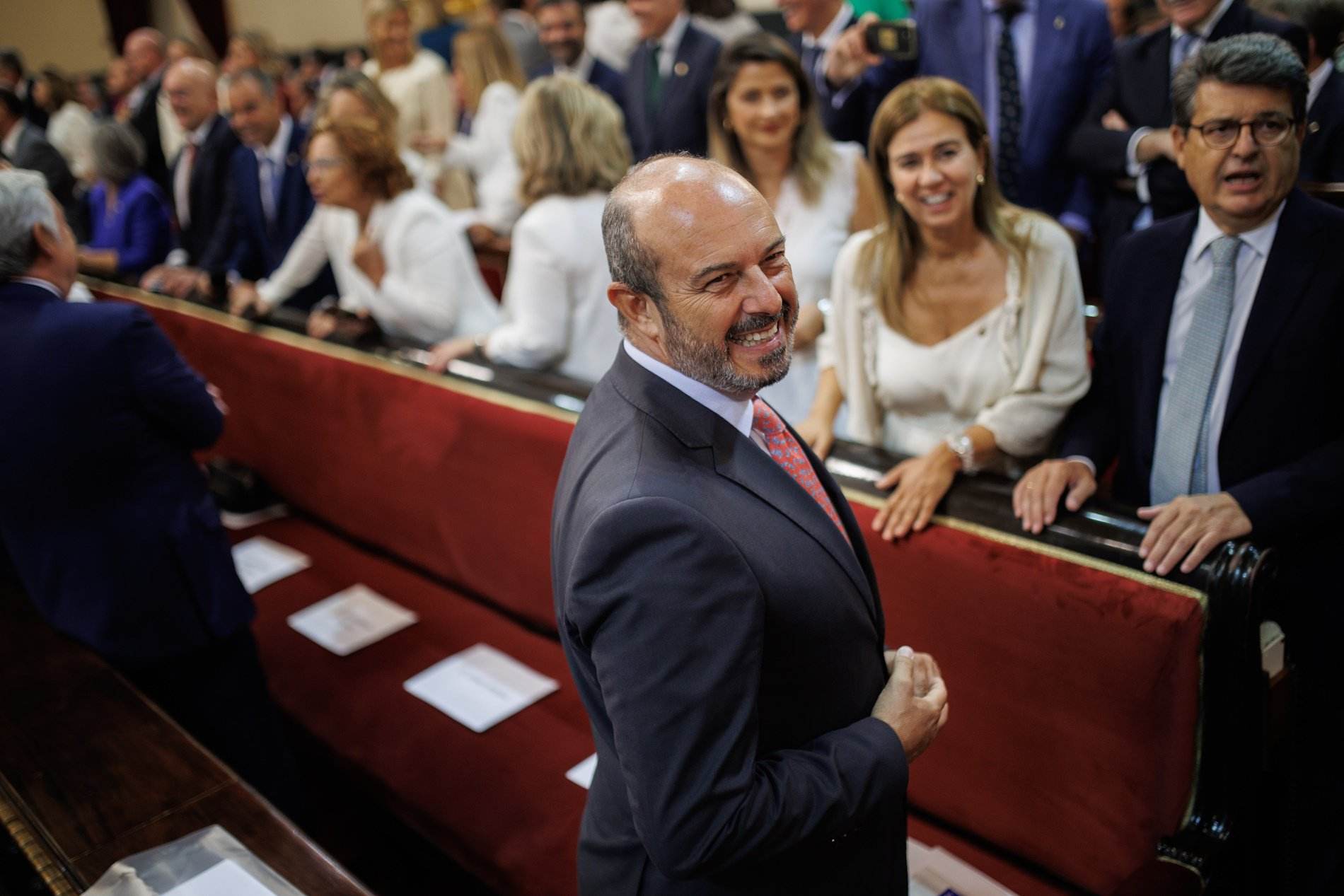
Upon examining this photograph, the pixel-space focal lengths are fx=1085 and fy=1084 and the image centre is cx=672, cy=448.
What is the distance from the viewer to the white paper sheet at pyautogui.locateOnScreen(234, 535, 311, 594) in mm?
3145

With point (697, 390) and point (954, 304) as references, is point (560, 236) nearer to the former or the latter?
point (954, 304)

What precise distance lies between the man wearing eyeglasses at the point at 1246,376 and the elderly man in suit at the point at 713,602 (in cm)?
65

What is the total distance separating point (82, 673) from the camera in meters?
2.07

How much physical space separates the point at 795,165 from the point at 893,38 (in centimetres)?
53

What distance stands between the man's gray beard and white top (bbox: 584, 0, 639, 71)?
473cm

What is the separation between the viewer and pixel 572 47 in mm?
4480

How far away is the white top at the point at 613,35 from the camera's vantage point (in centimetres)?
554

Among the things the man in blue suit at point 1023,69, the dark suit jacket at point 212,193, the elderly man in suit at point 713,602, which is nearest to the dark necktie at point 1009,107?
the man in blue suit at point 1023,69

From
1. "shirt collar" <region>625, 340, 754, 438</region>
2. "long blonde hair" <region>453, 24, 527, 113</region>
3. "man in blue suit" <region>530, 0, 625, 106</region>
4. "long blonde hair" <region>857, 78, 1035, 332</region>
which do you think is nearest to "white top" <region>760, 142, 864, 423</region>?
"long blonde hair" <region>857, 78, 1035, 332</region>

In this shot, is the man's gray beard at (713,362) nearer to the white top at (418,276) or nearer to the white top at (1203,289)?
the white top at (1203,289)

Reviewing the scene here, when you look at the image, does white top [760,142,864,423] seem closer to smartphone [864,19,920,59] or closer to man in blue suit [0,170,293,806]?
smartphone [864,19,920,59]

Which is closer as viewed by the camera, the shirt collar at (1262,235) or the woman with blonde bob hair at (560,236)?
the shirt collar at (1262,235)

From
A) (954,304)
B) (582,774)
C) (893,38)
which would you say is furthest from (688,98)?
(582,774)

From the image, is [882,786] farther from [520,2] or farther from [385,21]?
[520,2]
